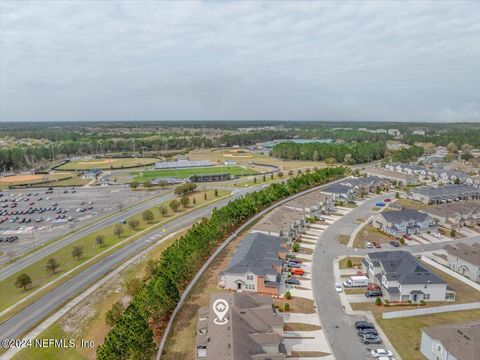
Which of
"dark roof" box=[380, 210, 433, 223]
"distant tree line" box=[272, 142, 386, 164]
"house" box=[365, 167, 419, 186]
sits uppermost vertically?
"distant tree line" box=[272, 142, 386, 164]

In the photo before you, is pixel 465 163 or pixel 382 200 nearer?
pixel 382 200

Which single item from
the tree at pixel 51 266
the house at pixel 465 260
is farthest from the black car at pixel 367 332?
the tree at pixel 51 266

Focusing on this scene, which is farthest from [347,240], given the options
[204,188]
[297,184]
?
[204,188]

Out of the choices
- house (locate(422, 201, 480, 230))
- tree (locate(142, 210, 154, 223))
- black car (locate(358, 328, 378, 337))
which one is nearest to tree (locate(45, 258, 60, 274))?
tree (locate(142, 210, 154, 223))

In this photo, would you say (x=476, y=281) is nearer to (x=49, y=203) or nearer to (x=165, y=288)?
(x=165, y=288)

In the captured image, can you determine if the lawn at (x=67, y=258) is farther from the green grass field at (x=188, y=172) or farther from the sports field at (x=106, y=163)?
the sports field at (x=106, y=163)

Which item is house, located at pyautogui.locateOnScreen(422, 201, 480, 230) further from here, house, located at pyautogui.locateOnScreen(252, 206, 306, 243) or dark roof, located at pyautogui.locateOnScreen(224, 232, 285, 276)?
dark roof, located at pyautogui.locateOnScreen(224, 232, 285, 276)

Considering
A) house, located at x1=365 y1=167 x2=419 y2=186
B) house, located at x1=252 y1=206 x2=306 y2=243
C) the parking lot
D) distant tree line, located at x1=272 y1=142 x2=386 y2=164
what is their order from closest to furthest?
house, located at x1=252 y1=206 x2=306 y2=243
the parking lot
house, located at x1=365 y1=167 x2=419 y2=186
distant tree line, located at x1=272 y1=142 x2=386 y2=164
